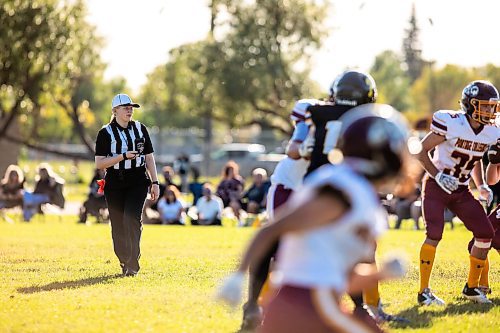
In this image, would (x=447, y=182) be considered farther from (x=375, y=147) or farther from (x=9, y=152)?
(x=9, y=152)

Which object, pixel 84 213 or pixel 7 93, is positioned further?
pixel 7 93

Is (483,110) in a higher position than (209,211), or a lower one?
higher

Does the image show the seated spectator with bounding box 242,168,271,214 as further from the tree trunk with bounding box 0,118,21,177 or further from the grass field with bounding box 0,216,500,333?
the tree trunk with bounding box 0,118,21,177

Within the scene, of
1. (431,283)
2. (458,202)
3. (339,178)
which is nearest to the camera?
(339,178)

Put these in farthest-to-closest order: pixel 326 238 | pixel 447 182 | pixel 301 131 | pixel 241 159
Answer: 1. pixel 241 159
2. pixel 447 182
3. pixel 301 131
4. pixel 326 238

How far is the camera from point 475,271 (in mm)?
9562

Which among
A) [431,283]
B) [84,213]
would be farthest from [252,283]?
[84,213]

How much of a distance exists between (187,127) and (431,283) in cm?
7634

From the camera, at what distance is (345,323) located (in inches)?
182

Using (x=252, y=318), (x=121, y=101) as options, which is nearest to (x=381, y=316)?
(x=252, y=318)

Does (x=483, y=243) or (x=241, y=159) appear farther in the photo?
(x=241, y=159)

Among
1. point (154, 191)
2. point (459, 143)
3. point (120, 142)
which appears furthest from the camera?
point (154, 191)

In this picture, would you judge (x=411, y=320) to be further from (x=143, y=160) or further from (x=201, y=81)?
(x=201, y=81)

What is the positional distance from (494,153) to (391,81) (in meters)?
82.0
